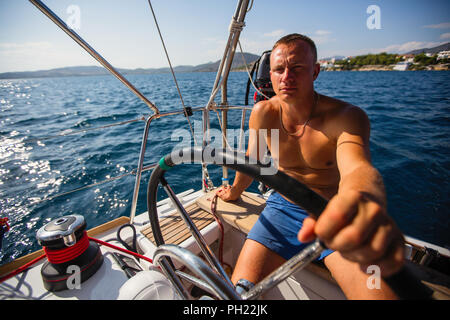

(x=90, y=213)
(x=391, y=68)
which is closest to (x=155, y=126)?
(x=90, y=213)

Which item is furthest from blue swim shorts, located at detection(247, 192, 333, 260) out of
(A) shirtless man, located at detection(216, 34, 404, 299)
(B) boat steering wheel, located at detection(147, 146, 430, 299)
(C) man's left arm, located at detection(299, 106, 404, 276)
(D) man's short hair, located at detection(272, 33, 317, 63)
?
(D) man's short hair, located at detection(272, 33, 317, 63)

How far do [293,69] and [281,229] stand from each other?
3.48ft

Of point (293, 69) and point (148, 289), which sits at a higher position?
point (293, 69)

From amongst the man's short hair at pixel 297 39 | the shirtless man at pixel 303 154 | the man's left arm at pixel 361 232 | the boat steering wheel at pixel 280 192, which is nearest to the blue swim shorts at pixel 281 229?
the shirtless man at pixel 303 154

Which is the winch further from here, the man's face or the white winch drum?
the man's face

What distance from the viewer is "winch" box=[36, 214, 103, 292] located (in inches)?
41.5

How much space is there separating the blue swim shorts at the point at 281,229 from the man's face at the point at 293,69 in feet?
2.59

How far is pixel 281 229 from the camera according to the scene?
136cm

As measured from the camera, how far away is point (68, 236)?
1.06 metres

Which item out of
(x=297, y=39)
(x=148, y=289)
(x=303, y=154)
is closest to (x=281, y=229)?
(x=303, y=154)

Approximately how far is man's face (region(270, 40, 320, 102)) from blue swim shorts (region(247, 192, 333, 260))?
2.59 ft

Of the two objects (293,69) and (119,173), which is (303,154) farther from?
(119,173)

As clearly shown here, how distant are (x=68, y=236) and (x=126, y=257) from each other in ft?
1.67
